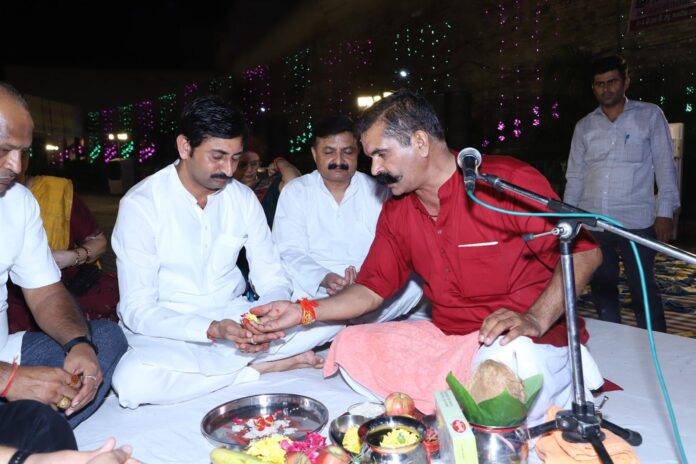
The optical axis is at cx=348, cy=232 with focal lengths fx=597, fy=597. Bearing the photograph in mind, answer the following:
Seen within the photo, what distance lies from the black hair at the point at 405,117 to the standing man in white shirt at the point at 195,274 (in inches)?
34.9

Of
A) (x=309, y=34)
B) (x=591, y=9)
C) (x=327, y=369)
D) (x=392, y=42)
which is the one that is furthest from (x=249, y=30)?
(x=327, y=369)

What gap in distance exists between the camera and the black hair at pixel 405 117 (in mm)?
2557

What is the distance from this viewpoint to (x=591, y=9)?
10.1 meters

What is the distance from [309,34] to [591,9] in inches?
348

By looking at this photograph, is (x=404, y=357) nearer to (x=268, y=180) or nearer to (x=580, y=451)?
(x=580, y=451)

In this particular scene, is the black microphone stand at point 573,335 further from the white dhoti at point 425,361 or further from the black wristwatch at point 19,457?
the black wristwatch at point 19,457

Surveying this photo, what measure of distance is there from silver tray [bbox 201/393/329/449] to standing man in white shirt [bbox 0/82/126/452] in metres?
0.53

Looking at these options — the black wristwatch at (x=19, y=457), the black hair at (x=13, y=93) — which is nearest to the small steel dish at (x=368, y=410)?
the black wristwatch at (x=19, y=457)

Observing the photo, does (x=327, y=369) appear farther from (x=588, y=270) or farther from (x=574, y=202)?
(x=574, y=202)

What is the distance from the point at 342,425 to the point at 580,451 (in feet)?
3.03

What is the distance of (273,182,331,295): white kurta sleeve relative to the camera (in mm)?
3844

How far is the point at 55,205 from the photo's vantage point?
3.37 metres

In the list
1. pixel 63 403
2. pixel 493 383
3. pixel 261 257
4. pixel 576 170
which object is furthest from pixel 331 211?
pixel 493 383

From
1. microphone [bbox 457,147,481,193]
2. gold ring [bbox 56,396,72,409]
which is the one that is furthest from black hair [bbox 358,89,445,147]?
gold ring [bbox 56,396,72,409]
